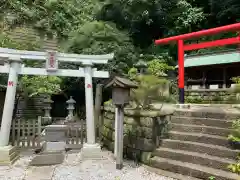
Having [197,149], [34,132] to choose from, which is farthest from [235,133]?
[34,132]

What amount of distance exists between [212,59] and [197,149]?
33.8ft

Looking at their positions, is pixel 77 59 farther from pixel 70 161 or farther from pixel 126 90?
pixel 70 161

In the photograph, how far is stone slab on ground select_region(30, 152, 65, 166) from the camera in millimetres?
6722

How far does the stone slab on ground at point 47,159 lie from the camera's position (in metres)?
6.72

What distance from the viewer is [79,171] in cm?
588

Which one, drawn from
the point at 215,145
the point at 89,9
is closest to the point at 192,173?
the point at 215,145

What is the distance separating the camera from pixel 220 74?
15.3 metres

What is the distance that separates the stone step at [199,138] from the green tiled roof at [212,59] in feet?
30.0

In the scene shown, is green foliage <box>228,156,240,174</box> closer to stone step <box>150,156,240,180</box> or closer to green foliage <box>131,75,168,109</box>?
stone step <box>150,156,240,180</box>

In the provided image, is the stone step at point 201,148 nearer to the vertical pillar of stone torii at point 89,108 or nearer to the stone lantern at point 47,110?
the vertical pillar of stone torii at point 89,108

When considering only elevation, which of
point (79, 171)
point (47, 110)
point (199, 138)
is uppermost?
point (47, 110)

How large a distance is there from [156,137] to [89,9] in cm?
1773

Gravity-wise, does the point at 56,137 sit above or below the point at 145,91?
below

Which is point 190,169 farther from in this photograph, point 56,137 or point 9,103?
point 56,137
